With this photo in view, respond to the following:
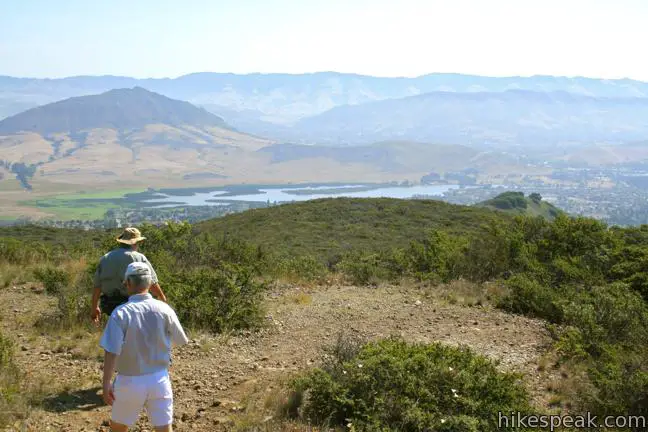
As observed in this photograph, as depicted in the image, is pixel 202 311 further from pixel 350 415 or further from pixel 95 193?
pixel 95 193

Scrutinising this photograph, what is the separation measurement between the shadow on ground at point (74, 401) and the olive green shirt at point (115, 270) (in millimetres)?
970

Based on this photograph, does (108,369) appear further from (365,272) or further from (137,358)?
(365,272)

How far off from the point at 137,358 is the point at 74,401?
195 centimetres

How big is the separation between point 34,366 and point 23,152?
195m

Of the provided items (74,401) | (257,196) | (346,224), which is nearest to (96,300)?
(74,401)

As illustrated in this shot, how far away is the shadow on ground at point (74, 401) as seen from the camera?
15.2ft

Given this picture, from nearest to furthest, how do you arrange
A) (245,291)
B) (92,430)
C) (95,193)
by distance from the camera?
(92,430) < (245,291) < (95,193)

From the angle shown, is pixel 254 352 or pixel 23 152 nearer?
pixel 254 352

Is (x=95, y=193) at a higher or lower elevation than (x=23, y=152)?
lower

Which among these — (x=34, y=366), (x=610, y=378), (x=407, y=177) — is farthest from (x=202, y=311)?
(x=407, y=177)

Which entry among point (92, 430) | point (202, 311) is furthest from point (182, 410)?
point (202, 311)

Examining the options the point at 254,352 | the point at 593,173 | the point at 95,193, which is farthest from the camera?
the point at 593,173

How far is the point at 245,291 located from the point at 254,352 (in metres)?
1.42

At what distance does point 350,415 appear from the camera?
438cm
